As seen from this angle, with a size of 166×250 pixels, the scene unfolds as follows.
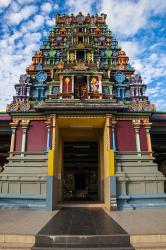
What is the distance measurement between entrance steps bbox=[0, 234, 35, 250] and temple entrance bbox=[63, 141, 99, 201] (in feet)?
56.4

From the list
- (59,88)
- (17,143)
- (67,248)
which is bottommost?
(67,248)

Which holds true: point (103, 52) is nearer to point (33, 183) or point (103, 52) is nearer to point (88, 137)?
point (88, 137)

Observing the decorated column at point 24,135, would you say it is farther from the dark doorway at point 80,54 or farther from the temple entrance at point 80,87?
the dark doorway at point 80,54

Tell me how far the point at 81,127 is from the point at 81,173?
15.2 metres

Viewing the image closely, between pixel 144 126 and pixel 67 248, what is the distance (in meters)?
10.7

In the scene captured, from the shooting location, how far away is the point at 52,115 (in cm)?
1421

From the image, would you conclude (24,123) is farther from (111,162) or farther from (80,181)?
(80,181)

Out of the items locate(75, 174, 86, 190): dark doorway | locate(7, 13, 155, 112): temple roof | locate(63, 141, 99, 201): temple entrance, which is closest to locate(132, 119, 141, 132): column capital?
locate(7, 13, 155, 112): temple roof

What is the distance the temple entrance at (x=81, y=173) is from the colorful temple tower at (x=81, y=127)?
6779mm

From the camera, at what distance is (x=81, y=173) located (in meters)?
29.8

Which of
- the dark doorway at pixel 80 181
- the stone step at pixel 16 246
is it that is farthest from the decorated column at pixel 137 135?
the dark doorway at pixel 80 181

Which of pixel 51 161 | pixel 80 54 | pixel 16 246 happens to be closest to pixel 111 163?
pixel 51 161

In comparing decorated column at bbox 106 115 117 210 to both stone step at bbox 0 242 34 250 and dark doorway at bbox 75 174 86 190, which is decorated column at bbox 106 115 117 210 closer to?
stone step at bbox 0 242 34 250

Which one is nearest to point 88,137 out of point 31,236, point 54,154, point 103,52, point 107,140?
point 107,140
